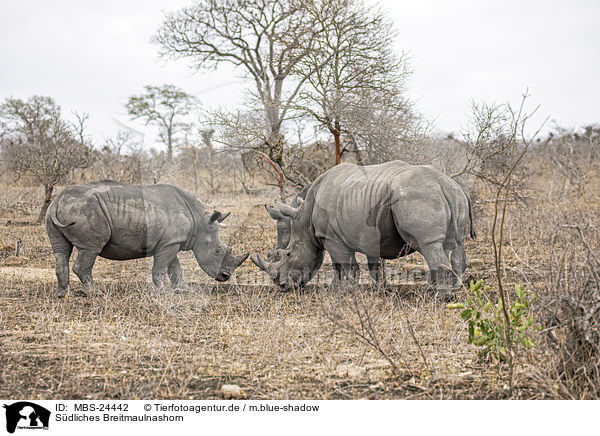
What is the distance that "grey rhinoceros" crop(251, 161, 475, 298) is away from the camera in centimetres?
634

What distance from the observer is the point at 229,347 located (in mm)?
4969

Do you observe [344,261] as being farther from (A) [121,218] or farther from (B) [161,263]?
(A) [121,218]

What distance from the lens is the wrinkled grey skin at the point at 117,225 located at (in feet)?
22.8

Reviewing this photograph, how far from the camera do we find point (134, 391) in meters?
3.93

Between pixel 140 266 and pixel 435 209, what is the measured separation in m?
5.30

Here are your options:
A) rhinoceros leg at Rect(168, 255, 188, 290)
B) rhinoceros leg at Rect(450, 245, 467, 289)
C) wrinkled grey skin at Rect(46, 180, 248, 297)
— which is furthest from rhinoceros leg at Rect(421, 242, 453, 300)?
rhinoceros leg at Rect(168, 255, 188, 290)

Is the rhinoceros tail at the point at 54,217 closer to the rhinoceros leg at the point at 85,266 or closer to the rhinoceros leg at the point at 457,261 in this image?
the rhinoceros leg at the point at 85,266

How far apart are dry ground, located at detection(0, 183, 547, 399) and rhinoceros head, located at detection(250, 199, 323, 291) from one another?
0.63 feet

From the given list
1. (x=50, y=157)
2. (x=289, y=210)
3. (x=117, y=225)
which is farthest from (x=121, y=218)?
(x=50, y=157)
